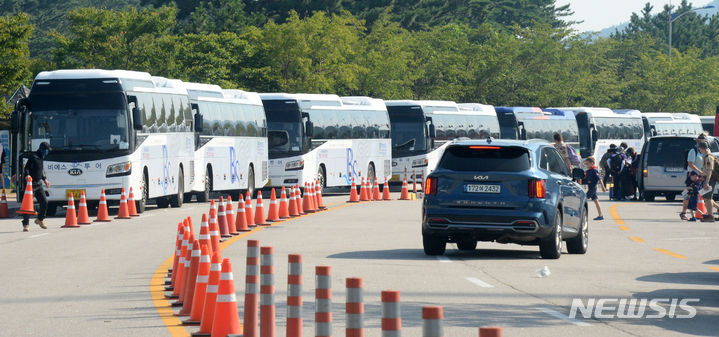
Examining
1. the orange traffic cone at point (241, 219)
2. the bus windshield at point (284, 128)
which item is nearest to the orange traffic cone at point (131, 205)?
the orange traffic cone at point (241, 219)

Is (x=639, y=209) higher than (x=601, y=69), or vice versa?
(x=601, y=69)

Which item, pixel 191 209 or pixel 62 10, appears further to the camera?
pixel 62 10

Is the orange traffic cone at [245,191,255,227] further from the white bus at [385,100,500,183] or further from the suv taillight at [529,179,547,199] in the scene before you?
the white bus at [385,100,500,183]

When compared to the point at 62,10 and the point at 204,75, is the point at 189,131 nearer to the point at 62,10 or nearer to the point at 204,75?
the point at 204,75

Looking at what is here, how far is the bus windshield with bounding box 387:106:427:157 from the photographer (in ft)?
162

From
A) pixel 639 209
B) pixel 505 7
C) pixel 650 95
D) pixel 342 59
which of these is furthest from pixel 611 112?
pixel 505 7

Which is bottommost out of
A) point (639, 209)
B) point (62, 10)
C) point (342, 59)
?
point (639, 209)

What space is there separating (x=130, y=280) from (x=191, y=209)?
1787 cm

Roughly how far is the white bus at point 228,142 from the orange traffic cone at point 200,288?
25137mm

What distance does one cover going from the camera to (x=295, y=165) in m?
42.2

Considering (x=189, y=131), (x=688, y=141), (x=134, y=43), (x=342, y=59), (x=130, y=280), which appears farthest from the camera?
(x=342, y=59)

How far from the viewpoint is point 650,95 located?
98812 millimetres

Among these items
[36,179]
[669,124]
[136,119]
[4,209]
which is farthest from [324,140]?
[669,124]

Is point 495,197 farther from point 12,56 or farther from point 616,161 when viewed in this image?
point 12,56
